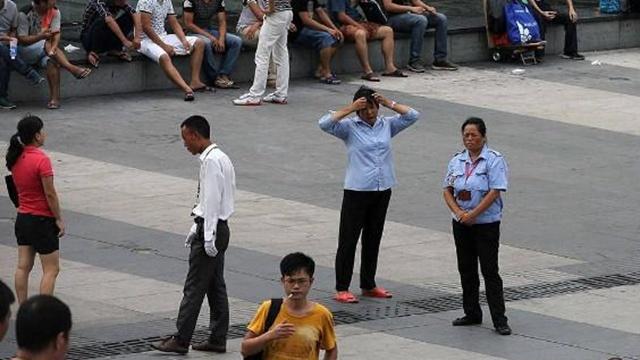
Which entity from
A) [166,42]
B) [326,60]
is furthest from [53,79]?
[326,60]

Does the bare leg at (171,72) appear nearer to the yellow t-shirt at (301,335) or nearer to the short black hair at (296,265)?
the short black hair at (296,265)

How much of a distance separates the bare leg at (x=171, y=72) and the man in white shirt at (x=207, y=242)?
9476mm

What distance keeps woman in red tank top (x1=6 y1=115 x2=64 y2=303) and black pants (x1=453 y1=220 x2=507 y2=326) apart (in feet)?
9.93

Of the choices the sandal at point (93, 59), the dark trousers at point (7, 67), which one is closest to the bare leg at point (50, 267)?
the dark trousers at point (7, 67)

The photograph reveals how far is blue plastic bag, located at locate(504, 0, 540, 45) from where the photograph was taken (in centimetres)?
2427

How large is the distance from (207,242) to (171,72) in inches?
386

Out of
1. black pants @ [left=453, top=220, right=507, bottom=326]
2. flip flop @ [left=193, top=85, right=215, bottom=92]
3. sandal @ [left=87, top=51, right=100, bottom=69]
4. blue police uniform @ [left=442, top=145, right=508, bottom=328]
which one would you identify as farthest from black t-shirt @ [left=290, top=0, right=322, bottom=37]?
black pants @ [left=453, top=220, right=507, bottom=326]

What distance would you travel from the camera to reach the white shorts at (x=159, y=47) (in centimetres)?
2080

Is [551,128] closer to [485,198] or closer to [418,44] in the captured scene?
[418,44]

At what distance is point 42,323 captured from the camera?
549 cm

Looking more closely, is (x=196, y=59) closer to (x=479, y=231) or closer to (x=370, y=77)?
(x=370, y=77)

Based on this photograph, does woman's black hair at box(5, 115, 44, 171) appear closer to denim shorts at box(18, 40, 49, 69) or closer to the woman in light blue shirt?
the woman in light blue shirt

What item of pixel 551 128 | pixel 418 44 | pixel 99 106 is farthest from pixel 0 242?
pixel 418 44

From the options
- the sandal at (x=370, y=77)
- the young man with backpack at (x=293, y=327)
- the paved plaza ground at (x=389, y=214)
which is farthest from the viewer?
the sandal at (x=370, y=77)
